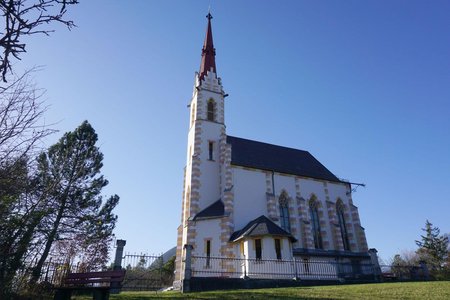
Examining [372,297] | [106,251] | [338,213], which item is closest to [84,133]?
[106,251]

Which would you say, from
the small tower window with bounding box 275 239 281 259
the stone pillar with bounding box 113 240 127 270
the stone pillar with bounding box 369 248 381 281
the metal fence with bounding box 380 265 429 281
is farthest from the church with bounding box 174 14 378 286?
the stone pillar with bounding box 113 240 127 270

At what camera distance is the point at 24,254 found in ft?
29.9

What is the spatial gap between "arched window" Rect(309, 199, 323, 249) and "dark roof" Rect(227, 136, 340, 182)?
266 cm

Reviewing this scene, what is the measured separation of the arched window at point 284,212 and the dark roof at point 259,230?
345 centimetres

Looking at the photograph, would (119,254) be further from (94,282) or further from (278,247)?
(278,247)

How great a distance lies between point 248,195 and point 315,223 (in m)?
7.08

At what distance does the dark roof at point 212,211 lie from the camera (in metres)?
22.6

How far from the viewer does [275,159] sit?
99.0 feet

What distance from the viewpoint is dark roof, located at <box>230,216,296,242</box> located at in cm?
2063

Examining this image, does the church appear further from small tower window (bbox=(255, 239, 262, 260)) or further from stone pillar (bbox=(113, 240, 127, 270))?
stone pillar (bbox=(113, 240, 127, 270))

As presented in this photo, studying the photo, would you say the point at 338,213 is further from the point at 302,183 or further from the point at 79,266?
the point at 79,266

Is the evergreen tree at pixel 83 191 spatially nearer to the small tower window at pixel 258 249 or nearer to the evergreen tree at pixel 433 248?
the small tower window at pixel 258 249

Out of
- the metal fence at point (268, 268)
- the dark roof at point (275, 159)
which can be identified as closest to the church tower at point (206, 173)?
the metal fence at point (268, 268)

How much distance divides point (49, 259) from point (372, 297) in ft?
38.2
